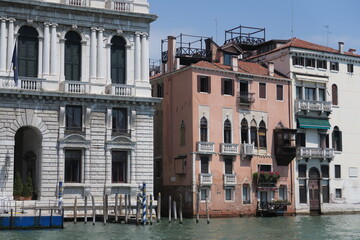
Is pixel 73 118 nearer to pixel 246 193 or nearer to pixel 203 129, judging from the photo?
pixel 203 129

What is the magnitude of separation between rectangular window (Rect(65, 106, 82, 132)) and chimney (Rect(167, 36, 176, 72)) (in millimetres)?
10168

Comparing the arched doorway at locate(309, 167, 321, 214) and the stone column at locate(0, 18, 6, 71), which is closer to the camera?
the stone column at locate(0, 18, 6, 71)

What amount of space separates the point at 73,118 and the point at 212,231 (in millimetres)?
10937

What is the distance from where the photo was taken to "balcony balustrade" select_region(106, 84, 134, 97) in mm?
40125

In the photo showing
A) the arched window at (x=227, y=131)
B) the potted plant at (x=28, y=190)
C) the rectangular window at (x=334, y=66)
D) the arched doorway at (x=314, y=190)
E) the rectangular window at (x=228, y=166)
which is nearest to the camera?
the potted plant at (x=28, y=190)

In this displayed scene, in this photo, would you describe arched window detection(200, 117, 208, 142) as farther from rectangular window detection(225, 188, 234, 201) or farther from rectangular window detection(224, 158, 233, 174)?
rectangular window detection(225, 188, 234, 201)

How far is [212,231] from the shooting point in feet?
111

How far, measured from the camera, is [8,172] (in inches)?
1478

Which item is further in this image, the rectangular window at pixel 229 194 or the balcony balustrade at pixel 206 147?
the rectangular window at pixel 229 194

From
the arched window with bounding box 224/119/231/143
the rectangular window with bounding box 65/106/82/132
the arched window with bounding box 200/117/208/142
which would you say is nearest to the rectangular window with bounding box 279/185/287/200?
the arched window with bounding box 224/119/231/143

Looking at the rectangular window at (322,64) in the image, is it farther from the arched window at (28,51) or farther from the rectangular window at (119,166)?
the arched window at (28,51)

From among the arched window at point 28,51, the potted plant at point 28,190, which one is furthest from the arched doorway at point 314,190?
the arched window at point 28,51

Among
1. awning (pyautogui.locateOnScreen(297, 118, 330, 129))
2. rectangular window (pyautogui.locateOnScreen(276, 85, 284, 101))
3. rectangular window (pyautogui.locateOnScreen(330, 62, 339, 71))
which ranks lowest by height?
awning (pyautogui.locateOnScreen(297, 118, 330, 129))

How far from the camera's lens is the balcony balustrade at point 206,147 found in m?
44.4
